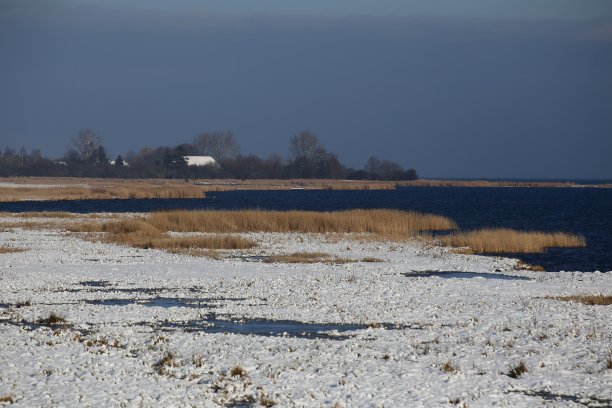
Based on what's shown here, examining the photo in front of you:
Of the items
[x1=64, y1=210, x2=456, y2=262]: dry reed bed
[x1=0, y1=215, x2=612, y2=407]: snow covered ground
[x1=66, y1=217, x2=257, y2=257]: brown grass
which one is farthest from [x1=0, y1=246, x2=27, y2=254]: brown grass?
[x1=64, y1=210, x2=456, y2=262]: dry reed bed

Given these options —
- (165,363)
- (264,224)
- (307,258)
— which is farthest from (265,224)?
(165,363)

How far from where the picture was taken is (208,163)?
187 meters

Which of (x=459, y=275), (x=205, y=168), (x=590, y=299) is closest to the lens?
(x=590, y=299)

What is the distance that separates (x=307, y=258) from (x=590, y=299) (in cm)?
1415

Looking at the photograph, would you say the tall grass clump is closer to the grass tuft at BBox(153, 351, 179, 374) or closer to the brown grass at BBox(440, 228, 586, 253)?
the brown grass at BBox(440, 228, 586, 253)

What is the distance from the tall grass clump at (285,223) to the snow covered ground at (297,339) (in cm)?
1882

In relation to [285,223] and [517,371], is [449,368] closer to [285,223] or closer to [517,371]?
[517,371]

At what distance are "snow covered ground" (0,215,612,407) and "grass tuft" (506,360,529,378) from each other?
115 mm

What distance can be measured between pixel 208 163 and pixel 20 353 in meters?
173

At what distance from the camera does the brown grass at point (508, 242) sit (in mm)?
41250

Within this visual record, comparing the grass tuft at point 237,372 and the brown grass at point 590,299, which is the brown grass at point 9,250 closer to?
the brown grass at point 590,299

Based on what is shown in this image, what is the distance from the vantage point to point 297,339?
56.7ft

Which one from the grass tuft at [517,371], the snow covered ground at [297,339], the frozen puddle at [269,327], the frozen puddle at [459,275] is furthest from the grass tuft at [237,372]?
the frozen puddle at [459,275]

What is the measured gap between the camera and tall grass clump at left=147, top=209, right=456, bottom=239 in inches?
1962
